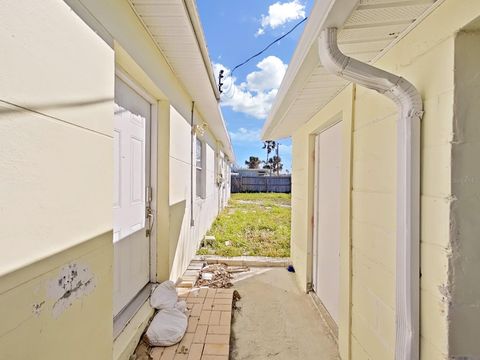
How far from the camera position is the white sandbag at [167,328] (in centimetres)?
236

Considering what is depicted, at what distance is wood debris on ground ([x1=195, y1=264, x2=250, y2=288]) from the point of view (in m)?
3.82

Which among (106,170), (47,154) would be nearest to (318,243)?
(106,170)

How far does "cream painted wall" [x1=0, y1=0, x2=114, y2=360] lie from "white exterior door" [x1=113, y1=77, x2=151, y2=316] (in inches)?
23.4

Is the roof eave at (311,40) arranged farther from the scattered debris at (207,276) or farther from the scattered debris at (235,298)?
the scattered debris at (207,276)

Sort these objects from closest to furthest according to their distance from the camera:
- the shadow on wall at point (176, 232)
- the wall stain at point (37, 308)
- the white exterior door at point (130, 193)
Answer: the wall stain at point (37, 308) < the white exterior door at point (130, 193) < the shadow on wall at point (176, 232)

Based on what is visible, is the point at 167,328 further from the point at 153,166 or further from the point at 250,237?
the point at 250,237

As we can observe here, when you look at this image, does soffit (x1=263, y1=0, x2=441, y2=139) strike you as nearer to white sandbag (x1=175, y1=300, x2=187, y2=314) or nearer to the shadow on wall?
the shadow on wall

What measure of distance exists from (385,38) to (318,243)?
8.80ft

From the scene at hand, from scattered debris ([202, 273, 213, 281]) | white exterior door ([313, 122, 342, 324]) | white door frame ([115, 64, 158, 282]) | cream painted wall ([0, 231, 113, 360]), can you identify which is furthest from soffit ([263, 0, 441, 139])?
scattered debris ([202, 273, 213, 281])

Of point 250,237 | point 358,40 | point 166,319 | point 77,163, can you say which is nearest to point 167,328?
point 166,319

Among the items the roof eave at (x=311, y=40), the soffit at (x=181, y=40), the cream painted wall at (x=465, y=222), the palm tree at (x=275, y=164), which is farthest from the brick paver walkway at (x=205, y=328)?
the palm tree at (x=275, y=164)

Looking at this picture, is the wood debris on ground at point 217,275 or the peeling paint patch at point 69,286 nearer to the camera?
the peeling paint patch at point 69,286

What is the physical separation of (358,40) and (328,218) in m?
2.12

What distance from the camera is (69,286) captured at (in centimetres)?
129
